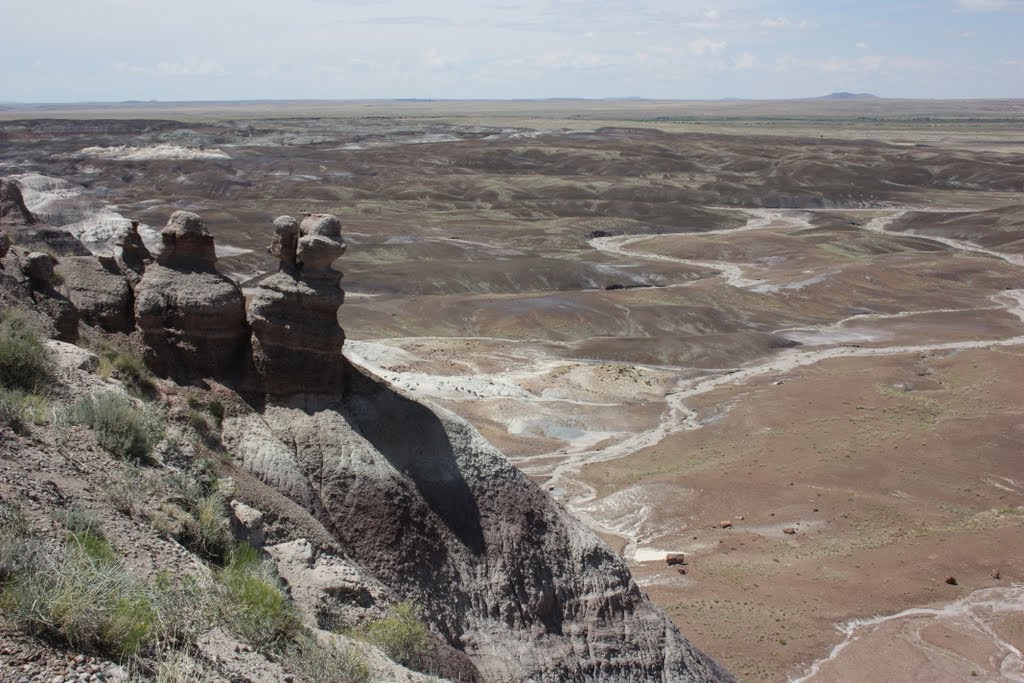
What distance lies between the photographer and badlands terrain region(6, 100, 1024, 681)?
23516 mm

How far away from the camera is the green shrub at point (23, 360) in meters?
9.76

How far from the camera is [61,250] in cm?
2223

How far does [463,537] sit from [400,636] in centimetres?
334

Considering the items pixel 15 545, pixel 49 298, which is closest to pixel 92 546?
pixel 15 545

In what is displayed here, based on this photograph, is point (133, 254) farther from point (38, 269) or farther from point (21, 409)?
point (21, 409)

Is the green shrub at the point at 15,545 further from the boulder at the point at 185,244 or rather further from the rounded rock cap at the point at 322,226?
the boulder at the point at 185,244

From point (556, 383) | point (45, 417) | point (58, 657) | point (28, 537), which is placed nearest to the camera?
point (58, 657)

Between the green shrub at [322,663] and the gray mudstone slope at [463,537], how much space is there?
4.06 m

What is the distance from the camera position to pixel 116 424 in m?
9.45

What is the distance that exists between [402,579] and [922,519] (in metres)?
22.4

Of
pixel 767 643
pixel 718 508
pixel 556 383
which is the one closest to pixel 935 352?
pixel 556 383

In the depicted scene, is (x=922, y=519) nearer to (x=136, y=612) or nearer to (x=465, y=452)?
(x=465, y=452)

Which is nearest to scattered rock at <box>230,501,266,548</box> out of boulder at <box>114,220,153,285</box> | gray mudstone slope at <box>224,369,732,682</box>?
gray mudstone slope at <box>224,369,732,682</box>

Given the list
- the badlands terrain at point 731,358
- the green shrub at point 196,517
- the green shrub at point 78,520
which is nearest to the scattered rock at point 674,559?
the badlands terrain at point 731,358
